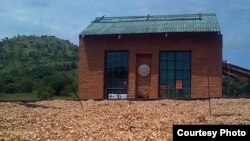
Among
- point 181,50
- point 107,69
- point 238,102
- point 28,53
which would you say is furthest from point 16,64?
point 238,102

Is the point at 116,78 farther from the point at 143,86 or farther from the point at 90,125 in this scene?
the point at 90,125

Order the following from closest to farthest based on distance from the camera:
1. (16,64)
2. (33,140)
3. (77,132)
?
(33,140)
(77,132)
(16,64)

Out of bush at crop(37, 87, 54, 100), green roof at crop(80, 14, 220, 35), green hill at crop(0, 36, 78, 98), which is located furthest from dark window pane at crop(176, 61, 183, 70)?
green hill at crop(0, 36, 78, 98)

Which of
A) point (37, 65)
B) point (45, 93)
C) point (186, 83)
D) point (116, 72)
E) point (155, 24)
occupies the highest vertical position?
point (155, 24)

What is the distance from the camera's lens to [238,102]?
19.5 metres

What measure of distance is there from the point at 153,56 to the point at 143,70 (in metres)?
1.15

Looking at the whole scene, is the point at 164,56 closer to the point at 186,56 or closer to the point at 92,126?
the point at 186,56

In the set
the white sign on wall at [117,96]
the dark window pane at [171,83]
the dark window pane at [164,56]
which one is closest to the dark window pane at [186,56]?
the dark window pane at [164,56]

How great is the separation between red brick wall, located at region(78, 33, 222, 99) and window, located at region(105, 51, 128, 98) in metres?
0.36

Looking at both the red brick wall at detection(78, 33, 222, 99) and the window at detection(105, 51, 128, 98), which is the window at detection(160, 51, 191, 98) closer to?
the red brick wall at detection(78, 33, 222, 99)

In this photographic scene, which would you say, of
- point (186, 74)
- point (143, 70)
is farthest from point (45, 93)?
point (186, 74)

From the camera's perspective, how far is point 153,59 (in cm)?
2959

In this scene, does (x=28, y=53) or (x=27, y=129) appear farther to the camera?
(x=28, y=53)

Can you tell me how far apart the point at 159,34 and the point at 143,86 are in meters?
3.57
